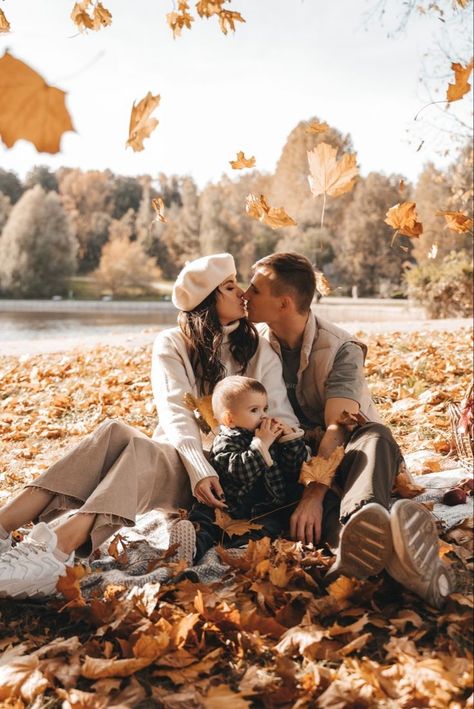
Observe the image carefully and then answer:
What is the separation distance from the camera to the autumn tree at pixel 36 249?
1505 inches

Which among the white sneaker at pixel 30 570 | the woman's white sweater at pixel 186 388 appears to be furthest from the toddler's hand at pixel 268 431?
the white sneaker at pixel 30 570

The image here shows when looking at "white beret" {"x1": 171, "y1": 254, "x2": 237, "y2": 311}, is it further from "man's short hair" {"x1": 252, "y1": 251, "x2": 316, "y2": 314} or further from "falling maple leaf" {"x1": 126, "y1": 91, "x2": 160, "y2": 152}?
"falling maple leaf" {"x1": 126, "y1": 91, "x2": 160, "y2": 152}

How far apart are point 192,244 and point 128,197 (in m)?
13.2

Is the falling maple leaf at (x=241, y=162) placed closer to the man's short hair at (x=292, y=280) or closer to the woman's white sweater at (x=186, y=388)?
the man's short hair at (x=292, y=280)

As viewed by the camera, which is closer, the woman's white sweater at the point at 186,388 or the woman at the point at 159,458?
the woman at the point at 159,458

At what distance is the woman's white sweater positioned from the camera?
8.77 feet

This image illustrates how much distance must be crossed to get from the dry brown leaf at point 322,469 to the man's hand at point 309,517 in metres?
0.05

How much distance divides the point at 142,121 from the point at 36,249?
38.6m

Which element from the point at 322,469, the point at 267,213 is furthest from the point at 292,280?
the point at 322,469

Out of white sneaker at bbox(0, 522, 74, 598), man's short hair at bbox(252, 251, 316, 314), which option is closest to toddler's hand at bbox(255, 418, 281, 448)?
man's short hair at bbox(252, 251, 316, 314)

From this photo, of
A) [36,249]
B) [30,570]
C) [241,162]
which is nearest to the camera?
[30,570]

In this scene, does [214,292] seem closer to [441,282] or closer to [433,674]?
[433,674]

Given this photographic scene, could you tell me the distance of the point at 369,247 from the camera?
3675 cm

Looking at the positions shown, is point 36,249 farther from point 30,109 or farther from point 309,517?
point 30,109
